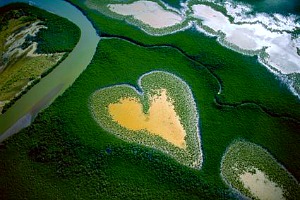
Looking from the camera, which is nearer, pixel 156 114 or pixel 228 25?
pixel 156 114

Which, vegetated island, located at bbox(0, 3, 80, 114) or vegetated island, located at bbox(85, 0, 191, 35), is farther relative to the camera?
vegetated island, located at bbox(85, 0, 191, 35)

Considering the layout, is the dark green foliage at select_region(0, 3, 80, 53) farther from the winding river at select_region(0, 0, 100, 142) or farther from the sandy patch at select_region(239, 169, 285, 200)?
the sandy patch at select_region(239, 169, 285, 200)

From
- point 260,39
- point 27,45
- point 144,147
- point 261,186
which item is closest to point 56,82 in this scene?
point 27,45

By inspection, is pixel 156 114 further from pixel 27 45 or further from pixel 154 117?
pixel 27 45

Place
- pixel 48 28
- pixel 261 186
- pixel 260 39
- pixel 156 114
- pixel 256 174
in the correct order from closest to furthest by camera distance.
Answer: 1. pixel 261 186
2. pixel 256 174
3. pixel 156 114
4. pixel 260 39
5. pixel 48 28

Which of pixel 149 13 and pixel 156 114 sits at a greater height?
pixel 149 13

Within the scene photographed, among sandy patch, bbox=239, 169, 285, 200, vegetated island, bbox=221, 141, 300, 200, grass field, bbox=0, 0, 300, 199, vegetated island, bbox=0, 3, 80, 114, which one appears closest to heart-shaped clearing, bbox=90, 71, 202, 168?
grass field, bbox=0, 0, 300, 199

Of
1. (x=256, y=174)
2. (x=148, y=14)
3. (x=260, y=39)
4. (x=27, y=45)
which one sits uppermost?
(x=260, y=39)
